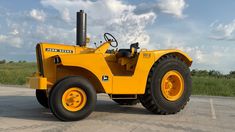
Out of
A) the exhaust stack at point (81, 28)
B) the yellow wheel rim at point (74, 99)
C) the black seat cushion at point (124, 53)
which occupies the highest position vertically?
the exhaust stack at point (81, 28)

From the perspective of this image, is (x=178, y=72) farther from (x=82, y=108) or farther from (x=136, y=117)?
(x=82, y=108)

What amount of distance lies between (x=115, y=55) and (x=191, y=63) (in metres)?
2.03

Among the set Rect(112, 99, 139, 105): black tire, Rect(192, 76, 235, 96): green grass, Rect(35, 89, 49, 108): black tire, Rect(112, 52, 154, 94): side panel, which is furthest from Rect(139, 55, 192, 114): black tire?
Rect(192, 76, 235, 96): green grass

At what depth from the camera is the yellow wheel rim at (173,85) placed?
8.66 m

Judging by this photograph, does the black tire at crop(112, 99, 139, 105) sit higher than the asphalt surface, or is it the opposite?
the black tire at crop(112, 99, 139, 105)

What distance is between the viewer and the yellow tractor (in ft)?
24.9

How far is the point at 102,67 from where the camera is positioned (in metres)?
8.01

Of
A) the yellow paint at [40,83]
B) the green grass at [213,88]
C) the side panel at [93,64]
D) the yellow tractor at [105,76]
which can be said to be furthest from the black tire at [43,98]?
the green grass at [213,88]

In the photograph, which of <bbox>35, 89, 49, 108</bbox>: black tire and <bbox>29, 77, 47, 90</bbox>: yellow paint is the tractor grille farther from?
<bbox>35, 89, 49, 108</bbox>: black tire

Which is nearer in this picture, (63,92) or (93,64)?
(63,92)

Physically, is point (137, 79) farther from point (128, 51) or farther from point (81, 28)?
point (81, 28)

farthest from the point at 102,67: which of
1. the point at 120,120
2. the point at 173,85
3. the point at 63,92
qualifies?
the point at 173,85

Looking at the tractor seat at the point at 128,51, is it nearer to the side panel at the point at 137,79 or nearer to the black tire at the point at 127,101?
the side panel at the point at 137,79

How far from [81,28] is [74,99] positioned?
1961mm
